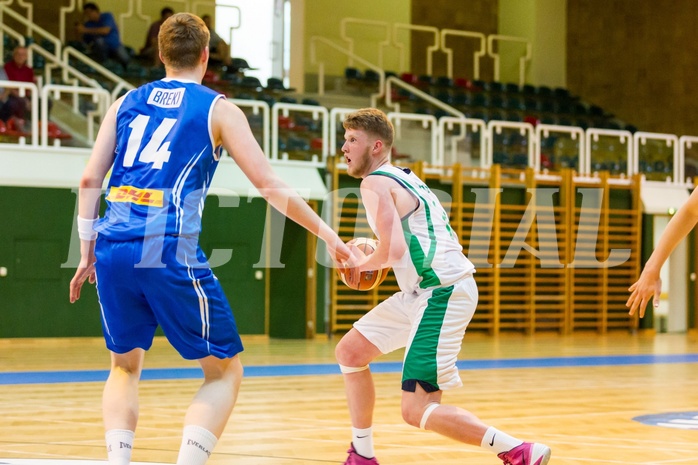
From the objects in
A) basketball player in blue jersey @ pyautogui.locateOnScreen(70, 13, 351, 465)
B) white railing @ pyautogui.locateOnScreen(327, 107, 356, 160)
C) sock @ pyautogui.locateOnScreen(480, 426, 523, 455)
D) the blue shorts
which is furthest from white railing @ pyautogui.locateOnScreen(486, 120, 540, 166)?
the blue shorts

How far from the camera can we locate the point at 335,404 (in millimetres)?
7027

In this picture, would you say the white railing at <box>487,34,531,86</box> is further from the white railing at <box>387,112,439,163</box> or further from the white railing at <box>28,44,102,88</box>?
the white railing at <box>28,44,102,88</box>

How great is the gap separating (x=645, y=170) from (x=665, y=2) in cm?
470

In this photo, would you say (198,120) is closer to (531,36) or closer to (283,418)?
(283,418)

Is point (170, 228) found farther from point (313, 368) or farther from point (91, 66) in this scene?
point (91, 66)

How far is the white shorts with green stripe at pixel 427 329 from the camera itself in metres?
3.94

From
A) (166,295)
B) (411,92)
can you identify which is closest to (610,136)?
(411,92)

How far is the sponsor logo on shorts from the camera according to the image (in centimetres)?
330

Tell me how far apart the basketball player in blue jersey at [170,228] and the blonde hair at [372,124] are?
82 centimetres

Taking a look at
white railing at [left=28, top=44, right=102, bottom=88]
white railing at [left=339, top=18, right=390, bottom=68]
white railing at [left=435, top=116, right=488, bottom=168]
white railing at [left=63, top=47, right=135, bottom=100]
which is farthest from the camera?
white railing at [left=339, top=18, right=390, bottom=68]

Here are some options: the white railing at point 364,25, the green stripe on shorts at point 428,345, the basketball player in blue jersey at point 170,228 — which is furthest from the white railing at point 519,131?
the basketball player in blue jersey at point 170,228

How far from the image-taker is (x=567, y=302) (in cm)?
1512

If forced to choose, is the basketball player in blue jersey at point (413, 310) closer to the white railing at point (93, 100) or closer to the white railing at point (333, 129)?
the white railing at point (93, 100)

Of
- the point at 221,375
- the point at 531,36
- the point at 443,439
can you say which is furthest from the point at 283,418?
the point at 531,36
